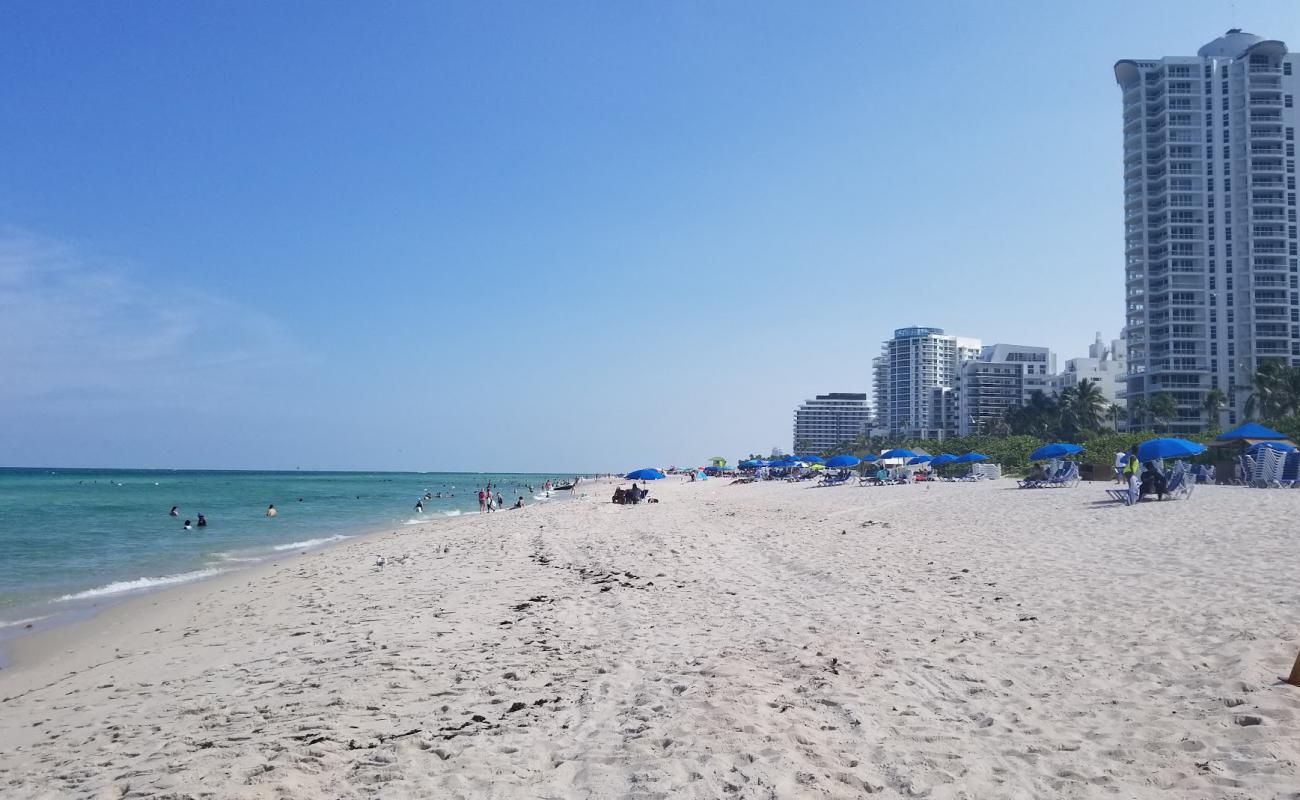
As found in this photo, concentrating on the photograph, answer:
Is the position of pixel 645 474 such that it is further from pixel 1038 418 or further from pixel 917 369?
pixel 917 369

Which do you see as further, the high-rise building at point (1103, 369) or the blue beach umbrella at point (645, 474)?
the high-rise building at point (1103, 369)

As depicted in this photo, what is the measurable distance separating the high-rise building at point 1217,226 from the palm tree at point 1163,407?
14.8ft

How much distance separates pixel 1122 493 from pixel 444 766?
73.9ft

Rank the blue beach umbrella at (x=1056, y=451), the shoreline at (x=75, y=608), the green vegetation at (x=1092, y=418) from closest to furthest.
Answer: the shoreline at (x=75, y=608)
the blue beach umbrella at (x=1056, y=451)
the green vegetation at (x=1092, y=418)

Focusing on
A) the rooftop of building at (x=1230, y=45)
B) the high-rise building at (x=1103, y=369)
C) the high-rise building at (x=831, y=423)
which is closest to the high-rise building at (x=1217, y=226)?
the rooftop of building at (x=1230, y=45)

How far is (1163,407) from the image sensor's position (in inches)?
3201

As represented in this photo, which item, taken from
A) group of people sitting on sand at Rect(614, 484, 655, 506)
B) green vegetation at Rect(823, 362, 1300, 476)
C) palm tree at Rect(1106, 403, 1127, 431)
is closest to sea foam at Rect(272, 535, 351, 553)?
group of people sitting on sand at Rect(614, 484, 655, 506)

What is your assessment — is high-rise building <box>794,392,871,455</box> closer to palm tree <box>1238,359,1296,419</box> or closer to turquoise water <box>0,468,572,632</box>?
palm tree <box>1238,359,1296,419</box>

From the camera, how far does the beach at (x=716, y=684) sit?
4469 millimetres

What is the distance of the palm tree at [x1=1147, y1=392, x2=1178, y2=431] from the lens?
81.1 m

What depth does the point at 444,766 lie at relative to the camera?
4.78 meters

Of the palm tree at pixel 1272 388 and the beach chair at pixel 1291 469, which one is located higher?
the palm tree at pixel 1272 388

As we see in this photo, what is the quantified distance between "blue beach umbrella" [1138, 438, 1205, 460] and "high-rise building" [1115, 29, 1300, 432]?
75075 millimetres

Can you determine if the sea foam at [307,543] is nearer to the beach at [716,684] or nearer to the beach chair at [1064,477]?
the beach at [716,684]
